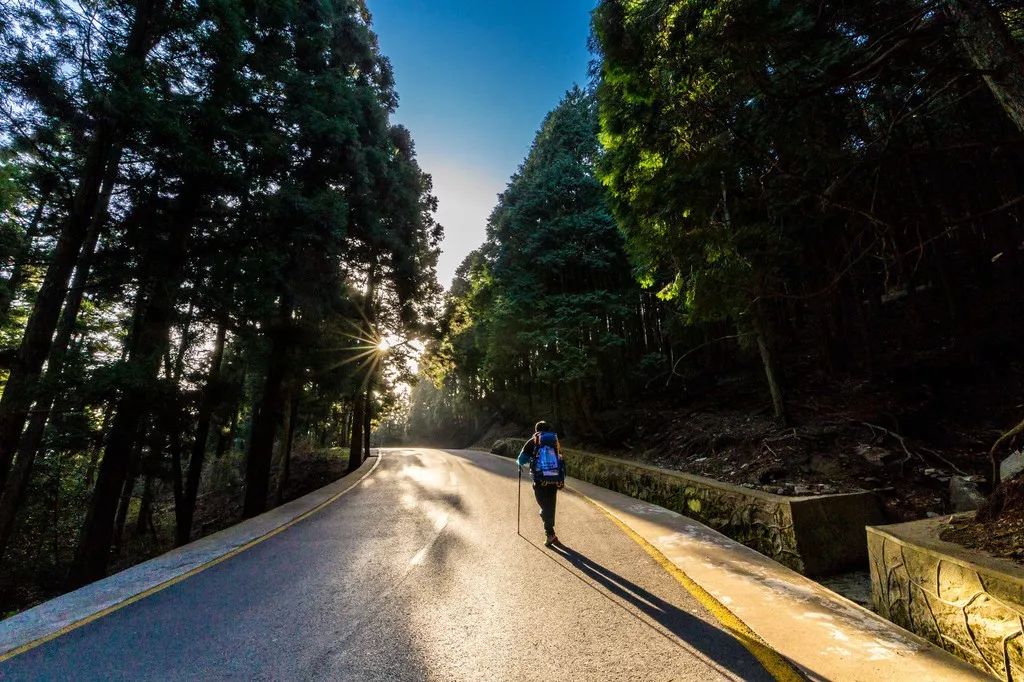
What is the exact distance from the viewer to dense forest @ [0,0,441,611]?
7.23 metres

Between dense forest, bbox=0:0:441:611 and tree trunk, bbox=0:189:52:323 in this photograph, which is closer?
dense forest, bbox=0:0:441:611

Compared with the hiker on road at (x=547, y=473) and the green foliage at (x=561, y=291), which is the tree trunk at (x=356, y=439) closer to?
the green foliage at (x=561, y=291)

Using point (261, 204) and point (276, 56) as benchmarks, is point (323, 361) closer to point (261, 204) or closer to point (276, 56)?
point (261, 204)

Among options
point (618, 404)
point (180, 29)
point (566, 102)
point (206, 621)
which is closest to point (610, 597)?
point (206, 621)

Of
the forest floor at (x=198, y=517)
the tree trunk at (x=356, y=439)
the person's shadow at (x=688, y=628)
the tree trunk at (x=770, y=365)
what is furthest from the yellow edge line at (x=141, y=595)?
the tree trunk at (x=770, y=365)

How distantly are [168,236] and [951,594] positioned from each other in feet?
46.4

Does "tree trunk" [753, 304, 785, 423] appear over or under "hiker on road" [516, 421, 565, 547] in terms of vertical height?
over

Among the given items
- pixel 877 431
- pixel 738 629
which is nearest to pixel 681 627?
pixel 738 629

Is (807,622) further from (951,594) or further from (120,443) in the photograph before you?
(120,443)

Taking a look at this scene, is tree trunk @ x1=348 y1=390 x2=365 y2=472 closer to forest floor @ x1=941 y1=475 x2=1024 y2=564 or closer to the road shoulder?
the road shoulder

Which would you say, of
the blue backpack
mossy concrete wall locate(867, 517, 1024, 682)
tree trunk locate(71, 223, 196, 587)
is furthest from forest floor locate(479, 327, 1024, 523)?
tree trunk locate(71, 223, 196, 587)

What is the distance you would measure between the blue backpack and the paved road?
0.90 metres

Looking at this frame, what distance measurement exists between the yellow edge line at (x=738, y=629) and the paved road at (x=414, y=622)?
0.10 meters

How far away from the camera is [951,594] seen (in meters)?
3.00
